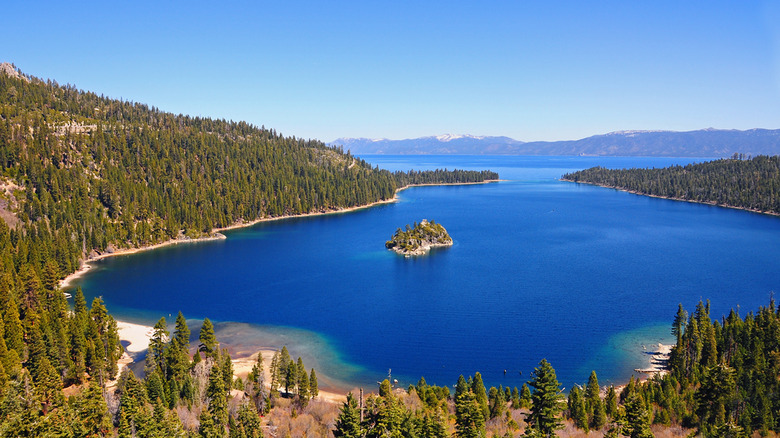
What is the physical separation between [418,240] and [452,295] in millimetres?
51056

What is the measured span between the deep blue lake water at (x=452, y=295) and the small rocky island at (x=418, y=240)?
19.0 feet

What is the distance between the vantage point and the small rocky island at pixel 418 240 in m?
154

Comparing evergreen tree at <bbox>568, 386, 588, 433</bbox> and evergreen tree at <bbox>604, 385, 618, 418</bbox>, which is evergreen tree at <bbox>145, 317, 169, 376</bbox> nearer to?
evergreen tree at <bbox>568, 386, 588, 433</bbox>

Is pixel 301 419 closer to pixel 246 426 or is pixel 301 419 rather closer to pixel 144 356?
pixel 246 426

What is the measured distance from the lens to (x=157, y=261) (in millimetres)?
140750

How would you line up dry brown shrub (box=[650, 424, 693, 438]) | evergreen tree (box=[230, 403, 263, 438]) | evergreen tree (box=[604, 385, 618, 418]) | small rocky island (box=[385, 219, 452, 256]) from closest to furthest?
evergreen tree (box=[230, 403, 263, 438])
dry brown shrub (box=[650, 424, 693, 438])
evergreen tree (box=[604, 385, 618, 418])
small rocky island (box=[385, 219, 452, 256])

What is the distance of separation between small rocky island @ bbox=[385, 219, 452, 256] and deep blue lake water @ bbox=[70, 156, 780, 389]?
228 inches

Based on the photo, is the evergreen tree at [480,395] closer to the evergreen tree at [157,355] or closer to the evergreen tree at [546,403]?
the evergreen tree at [546,403]

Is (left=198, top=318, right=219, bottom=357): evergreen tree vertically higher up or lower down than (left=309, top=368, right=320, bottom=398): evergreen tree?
higher up

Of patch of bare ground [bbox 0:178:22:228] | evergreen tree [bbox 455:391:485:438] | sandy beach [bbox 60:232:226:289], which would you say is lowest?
evergreen tree [bbox 455:391:485:438]

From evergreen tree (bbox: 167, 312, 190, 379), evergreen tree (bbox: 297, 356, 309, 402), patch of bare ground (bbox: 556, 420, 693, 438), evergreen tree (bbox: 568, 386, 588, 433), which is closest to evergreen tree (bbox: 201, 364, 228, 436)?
evergreen tree (bbox: 297, 356, 309, 402)

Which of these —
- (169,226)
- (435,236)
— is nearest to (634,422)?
(435,236)

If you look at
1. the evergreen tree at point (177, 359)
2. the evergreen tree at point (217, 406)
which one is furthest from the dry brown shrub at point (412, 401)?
the evergreen tree at point (177, 359)

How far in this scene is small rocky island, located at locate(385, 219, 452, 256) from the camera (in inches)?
6048
